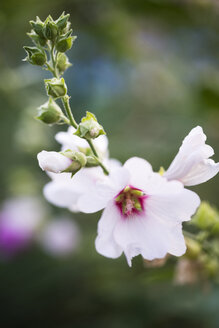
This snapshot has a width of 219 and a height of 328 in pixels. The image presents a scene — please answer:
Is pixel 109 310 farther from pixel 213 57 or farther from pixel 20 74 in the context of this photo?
pixel 213 57

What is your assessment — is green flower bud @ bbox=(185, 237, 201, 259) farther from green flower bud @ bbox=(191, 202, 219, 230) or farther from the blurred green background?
the blurred green background

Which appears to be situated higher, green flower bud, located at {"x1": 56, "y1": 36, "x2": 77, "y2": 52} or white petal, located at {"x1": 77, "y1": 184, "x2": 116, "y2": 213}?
green flower bud, located at {"x1": 56, "y1": 36, "x2": 77, "y2": 52}


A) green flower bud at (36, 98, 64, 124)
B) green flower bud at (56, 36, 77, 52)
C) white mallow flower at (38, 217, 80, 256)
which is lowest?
white mallow flower at (38, 217, 80, 256)

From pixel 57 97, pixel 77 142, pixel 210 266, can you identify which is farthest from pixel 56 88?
pixel 210 266

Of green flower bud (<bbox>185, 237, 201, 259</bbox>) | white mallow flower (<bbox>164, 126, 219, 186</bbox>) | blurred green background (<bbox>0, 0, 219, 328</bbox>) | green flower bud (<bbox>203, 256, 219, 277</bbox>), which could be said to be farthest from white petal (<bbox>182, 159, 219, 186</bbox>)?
blurred green background (<bbox>0, 0, 219, 328</bbox>)

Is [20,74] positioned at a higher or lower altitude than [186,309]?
higher

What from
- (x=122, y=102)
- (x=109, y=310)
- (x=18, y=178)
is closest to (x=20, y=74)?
(x=18, y=178)
